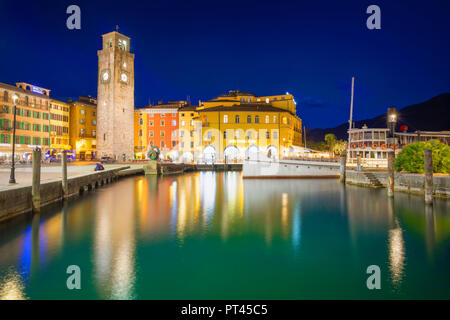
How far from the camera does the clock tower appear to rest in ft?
183

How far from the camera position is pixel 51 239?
1105cm

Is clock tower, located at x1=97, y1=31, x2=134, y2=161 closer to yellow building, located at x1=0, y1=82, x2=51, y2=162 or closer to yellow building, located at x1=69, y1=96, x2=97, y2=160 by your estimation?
yellow building, located at x1=69, y1=96, x2=97, y2=160

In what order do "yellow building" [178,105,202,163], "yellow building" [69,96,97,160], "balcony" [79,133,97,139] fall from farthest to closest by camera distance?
"yellow building" [178,105,202,163] < "balcony" [79,133,97,139] < "yellow building" [69,96,97,160]

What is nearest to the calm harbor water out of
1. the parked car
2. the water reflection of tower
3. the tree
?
the water reflection of tower

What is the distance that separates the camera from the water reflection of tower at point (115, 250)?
7.23 meters

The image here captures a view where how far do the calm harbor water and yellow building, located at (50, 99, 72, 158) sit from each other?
42505 mm

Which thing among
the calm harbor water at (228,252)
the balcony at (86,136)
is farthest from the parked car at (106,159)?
the calm harbor water at (228,252)

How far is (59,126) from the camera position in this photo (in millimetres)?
56312

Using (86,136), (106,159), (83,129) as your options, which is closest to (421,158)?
Result: (106,159)

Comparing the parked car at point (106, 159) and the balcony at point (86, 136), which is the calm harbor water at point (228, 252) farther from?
the balcony at point (86, 136)

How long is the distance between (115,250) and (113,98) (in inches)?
1966

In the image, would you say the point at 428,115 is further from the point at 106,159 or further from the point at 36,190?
the point at 36,190
